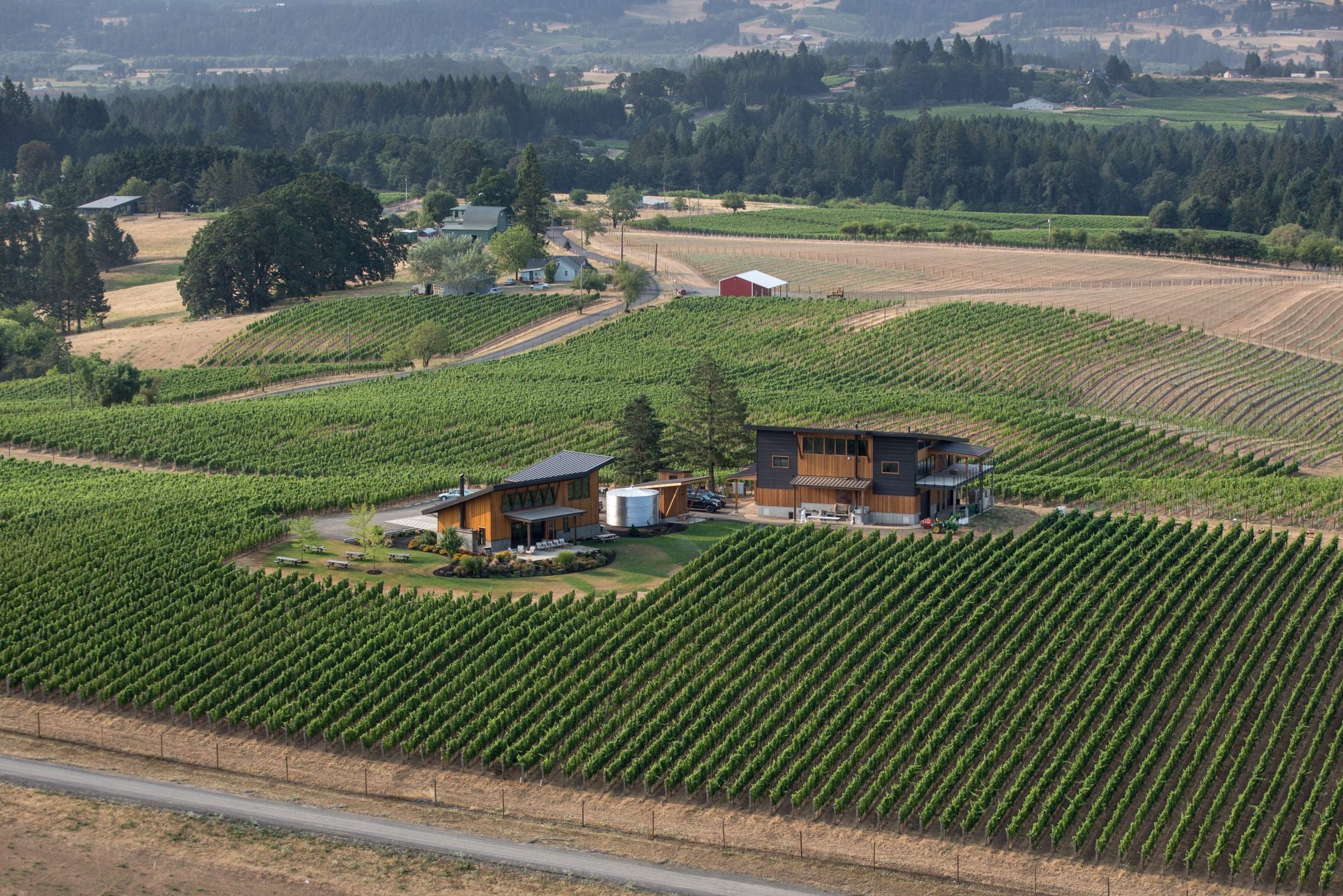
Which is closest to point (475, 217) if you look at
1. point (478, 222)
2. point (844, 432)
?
point (478, 222)

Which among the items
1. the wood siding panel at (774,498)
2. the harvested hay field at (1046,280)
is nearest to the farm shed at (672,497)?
the wood siding panel at (774,498)

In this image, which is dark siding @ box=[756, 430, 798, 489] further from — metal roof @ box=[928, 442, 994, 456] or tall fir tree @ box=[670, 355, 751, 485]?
tall fir tree @ box=[670, 355, 751, 485]

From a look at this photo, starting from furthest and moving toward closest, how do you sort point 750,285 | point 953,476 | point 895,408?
point 750,285 → point 895,408 → point 953,476

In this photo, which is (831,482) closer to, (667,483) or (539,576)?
(667,483)

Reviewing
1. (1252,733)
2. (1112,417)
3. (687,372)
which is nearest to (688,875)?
(1252,733)

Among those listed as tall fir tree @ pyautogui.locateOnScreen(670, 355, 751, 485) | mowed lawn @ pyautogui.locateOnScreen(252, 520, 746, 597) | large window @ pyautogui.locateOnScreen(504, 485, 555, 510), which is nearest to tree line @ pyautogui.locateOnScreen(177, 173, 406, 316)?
tall fir tree @ pyautogui.locateOnScreen(670, 355, 751, 485)

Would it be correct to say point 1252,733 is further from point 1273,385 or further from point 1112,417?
point 1273,385

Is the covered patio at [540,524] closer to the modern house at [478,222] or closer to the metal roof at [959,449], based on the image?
the metal roof at [959,449]
